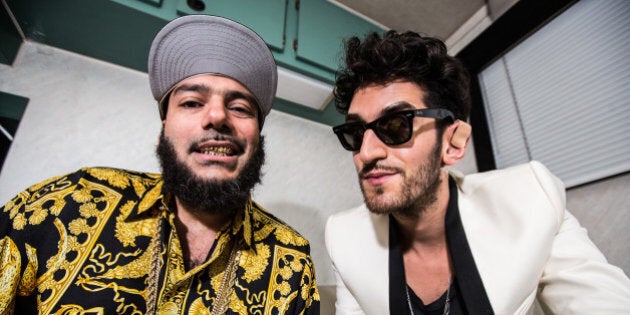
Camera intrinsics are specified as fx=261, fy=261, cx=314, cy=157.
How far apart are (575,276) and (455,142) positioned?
1.95 ft

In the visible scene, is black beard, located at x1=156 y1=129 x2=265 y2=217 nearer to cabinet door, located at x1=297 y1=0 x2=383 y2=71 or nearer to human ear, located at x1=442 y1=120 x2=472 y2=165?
human ear, located at x1=442 y1=120 x2=472 y2=165

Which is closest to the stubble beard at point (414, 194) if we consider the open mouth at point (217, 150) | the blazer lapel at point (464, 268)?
the blazer lapel at point (464, 268)

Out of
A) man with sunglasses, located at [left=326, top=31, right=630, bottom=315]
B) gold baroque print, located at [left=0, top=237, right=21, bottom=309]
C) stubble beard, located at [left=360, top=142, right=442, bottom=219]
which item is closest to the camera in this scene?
gold baroque print, located at [left=0, top=237, right=21, bottom=309]

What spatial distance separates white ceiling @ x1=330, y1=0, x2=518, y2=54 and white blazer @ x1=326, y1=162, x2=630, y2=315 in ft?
4.81

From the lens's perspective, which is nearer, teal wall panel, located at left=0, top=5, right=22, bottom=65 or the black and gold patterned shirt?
the black and gold patterned shirt

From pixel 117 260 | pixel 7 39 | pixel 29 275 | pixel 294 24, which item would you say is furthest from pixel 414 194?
pixel 7 39

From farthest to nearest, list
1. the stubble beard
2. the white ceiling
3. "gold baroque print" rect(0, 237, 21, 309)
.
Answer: the white ceiling → the stubble beard → "gold baroque print" rect(0, 237, 21, 309)

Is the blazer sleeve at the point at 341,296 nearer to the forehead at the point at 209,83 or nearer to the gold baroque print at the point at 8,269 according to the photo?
the forehead at the point at 209,83

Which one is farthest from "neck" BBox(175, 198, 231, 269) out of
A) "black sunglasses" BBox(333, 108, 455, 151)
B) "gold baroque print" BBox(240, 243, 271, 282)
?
"black sunglasses" BBox(333, 108, 455, 151)

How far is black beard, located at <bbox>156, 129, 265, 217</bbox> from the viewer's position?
830 mm

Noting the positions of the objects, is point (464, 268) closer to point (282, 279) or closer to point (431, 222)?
point (431, 222)

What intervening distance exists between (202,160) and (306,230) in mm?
1100

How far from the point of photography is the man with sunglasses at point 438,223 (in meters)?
0.89

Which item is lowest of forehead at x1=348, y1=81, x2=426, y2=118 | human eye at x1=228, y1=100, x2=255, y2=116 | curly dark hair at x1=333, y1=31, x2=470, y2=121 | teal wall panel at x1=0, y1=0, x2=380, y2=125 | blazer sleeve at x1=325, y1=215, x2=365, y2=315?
blazer sleeve at x1=325, y1=215, x2=365, y2=315
